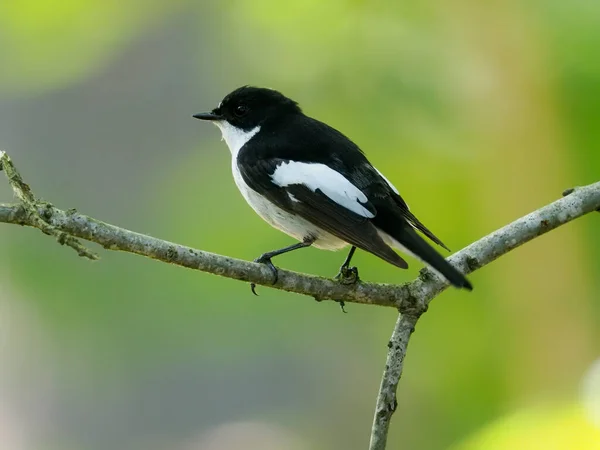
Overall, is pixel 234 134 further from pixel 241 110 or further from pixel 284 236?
pixel 284 236

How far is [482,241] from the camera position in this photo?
1.80 metres

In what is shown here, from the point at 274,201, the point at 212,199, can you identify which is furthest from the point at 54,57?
the point at 274,201

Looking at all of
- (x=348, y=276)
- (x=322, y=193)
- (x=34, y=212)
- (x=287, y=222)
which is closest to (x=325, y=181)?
(x=322, y=193)

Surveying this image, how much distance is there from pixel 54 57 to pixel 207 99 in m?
1.28

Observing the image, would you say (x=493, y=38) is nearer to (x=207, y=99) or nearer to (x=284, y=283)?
(x=284, y=283)

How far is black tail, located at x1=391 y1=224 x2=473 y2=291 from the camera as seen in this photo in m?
1.48

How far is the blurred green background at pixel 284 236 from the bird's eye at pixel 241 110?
0.47 feet

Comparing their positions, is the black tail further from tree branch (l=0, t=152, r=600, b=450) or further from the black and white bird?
tree branch (l=0, t=152, r=600, b=450)

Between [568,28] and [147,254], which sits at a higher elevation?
[568,28]

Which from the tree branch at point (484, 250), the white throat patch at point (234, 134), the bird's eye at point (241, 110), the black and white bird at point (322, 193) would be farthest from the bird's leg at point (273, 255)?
the bird's eye at point (241, 110)

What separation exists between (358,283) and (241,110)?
956mm

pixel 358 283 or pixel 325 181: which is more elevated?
pixel 325 181

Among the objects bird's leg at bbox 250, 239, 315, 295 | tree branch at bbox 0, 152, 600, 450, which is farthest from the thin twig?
bird's leg at bbox 250, 239, 315, 295

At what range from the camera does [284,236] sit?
2.39 m
